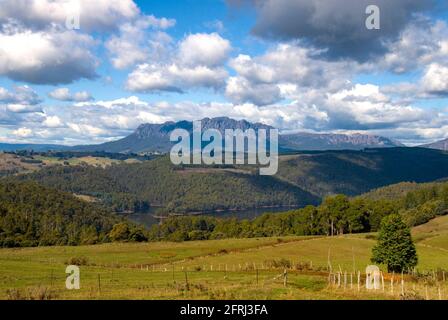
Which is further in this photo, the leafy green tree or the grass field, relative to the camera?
the leafy green tree

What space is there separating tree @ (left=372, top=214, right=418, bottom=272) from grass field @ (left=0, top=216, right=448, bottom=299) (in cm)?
379

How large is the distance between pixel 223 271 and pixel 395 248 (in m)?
30.3

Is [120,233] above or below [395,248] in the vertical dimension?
below

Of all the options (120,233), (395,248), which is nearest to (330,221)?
(120,233)

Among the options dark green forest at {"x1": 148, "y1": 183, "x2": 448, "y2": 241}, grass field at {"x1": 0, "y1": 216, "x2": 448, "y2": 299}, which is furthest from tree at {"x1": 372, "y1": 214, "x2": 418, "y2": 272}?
dark green forest at {"x1": 148, "y1": 183, "x2": 448, "y2": 241}

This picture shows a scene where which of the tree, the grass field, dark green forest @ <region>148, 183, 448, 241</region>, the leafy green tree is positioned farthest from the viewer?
dark green forest @ <region>148, 183, 448, 241</region>

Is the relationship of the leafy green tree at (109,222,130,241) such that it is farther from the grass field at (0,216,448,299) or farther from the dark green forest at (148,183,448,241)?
the grass field at (0,216,448,299)

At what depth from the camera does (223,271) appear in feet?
215

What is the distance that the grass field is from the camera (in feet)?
117

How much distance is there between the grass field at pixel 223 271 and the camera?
35.5 metres

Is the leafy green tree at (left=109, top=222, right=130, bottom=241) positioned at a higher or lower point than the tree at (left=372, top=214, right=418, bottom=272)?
lower

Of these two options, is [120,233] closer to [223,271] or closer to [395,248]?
[223,271]
